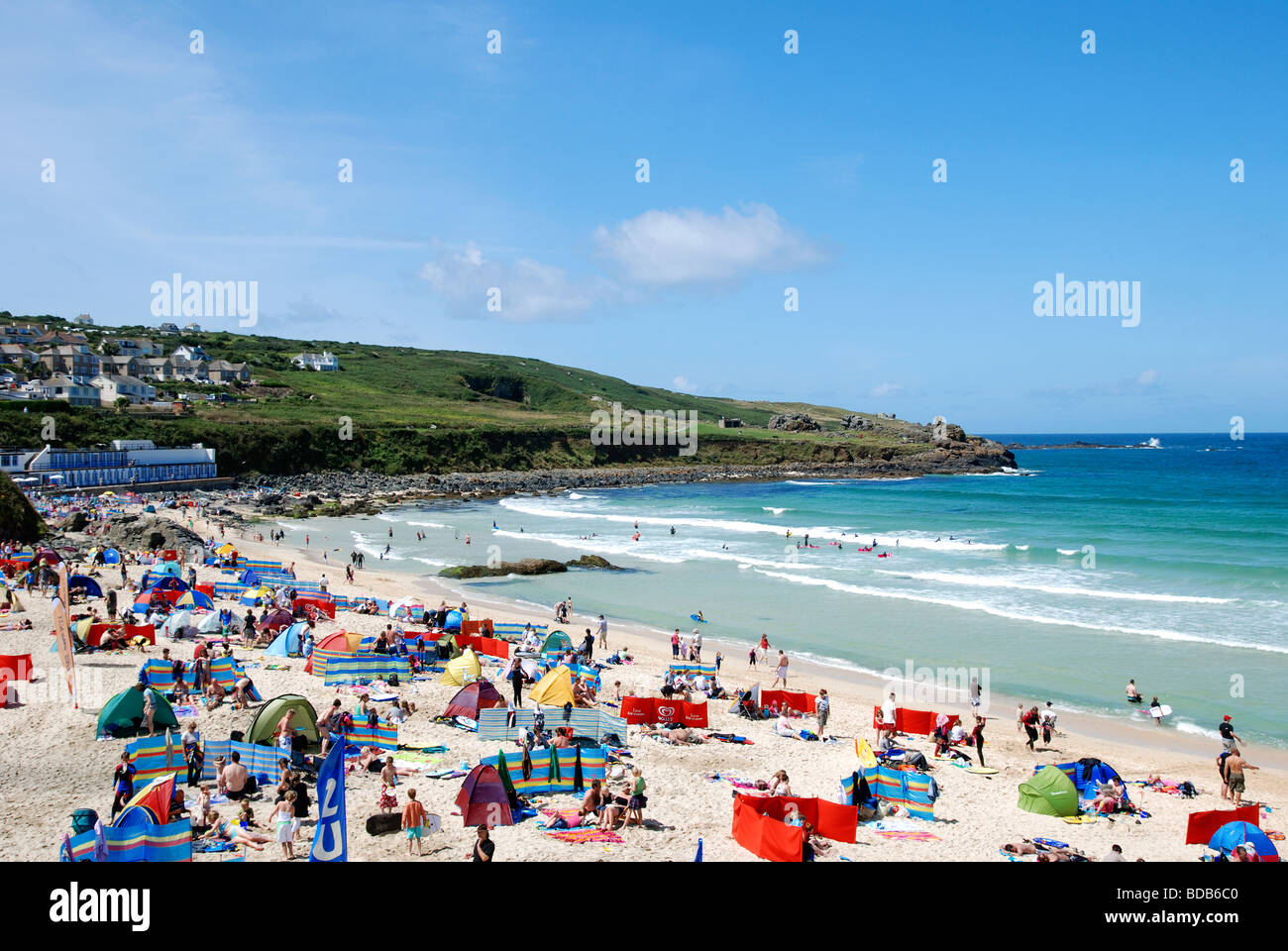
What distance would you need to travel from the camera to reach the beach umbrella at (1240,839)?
35.1 ft

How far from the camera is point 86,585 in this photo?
83.9ft

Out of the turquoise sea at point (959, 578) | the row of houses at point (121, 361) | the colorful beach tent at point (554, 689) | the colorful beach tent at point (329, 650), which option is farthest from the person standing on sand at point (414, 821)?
the row of houses at point (121, 361)

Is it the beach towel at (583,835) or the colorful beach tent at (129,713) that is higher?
the colorful beach tent at (129,713)

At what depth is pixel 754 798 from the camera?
38.8ft

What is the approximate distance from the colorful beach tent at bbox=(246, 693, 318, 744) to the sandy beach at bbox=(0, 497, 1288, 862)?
4.11 feet

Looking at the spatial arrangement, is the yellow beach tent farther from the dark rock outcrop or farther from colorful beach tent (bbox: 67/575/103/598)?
the dark rock outcrop

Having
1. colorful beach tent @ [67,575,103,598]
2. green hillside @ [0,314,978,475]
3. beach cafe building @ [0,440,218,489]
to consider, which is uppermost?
green hillside @ [0,314,978,475]

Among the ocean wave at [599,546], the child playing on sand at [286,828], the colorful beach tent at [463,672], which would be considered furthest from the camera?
the ocean wave at [599,546]

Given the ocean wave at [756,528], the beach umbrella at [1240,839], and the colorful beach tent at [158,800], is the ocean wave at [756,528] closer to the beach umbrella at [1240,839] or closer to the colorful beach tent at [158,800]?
the beach umbrella at [1240,839]

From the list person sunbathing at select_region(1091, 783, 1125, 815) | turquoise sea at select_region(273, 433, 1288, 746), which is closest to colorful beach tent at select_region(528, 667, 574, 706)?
turquoise sea at select_region(273, 433, 1288, 746)

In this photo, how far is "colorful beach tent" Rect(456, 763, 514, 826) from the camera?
11867 millimetres

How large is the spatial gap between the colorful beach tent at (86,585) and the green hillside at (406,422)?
49874 mm
